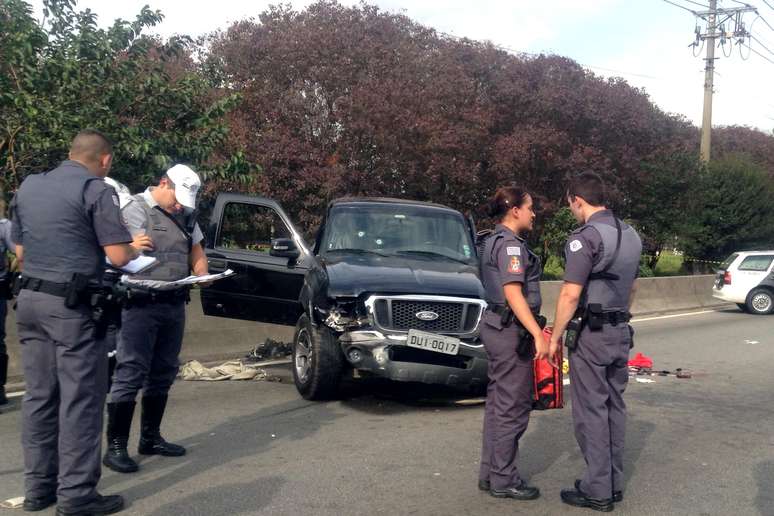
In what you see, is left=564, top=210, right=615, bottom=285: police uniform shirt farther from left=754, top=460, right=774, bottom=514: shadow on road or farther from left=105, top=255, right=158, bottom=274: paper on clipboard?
left=105, top=255, right=158, bottom=274: paper on clipboard

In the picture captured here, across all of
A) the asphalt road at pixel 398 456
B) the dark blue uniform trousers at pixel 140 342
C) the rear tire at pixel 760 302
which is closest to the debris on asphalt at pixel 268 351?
the asphalt road at pixel 398 456

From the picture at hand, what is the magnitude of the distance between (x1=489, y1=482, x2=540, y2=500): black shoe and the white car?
16.9 metres

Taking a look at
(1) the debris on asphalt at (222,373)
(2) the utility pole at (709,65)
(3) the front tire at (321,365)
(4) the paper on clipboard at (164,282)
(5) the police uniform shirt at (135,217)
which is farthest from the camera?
(2) the utility pole at (709,65)

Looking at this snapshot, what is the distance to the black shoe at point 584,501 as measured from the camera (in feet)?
17.6

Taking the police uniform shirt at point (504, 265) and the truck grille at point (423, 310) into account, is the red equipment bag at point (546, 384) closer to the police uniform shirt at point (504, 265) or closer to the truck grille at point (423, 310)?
the police uniform shirt at point (504, 265)

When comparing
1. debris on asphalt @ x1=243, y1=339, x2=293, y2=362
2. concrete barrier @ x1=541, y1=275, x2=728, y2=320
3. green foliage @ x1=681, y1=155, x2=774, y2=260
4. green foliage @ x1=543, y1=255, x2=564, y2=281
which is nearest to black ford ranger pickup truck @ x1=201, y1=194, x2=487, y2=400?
debris on asphalt @ x1=243, y1=339, x2=293, y2=362

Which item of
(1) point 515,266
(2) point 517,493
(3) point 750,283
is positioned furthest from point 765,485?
(3) point 750,283

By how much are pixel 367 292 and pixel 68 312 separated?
3432 millimetres

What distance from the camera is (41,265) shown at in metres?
4.94

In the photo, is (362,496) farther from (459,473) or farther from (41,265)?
(41,265)

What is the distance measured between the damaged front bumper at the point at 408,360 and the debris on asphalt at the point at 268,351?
3639 mm

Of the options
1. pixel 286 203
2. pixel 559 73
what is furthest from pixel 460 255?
pixel 559 73

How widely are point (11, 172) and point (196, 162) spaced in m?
2.26

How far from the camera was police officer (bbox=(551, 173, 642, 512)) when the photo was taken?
5.25 m
